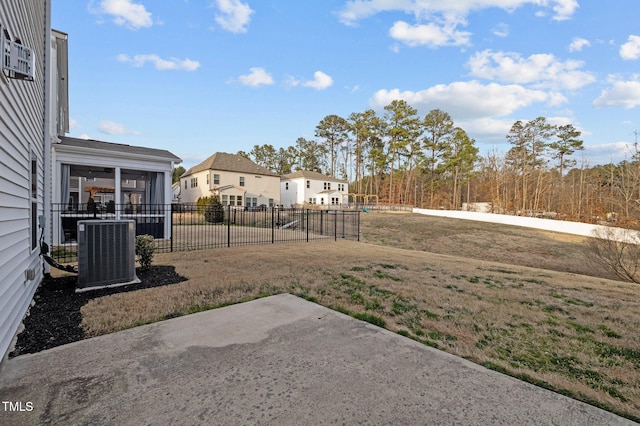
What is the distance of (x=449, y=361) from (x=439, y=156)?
136 feet

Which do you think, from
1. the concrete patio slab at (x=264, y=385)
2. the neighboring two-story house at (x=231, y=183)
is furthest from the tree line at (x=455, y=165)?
the concrete patio slab at (x=264, y=385)

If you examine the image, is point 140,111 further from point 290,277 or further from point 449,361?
point 449,361

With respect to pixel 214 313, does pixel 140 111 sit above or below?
above

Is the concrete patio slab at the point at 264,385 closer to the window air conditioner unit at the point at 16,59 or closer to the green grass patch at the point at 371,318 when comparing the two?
the green grass patch at the point at 371,318

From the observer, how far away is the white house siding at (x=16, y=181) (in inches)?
99.1

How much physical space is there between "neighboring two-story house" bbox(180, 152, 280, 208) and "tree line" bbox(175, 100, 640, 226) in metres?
11.3

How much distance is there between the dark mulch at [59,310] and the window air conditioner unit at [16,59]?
2440 mm

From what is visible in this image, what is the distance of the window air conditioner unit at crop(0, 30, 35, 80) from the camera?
2.41 meters

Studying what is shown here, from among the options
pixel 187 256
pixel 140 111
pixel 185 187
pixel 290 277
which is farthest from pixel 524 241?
pixel 185 187

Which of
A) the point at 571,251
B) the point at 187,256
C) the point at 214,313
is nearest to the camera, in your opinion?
the point at 214,313

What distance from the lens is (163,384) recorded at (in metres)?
2.03

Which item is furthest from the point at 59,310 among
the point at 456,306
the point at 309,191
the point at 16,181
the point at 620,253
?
the point at 309,191

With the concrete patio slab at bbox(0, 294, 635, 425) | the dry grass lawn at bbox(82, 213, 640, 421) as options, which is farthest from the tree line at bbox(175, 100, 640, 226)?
the concrete patio slab at bbox(0, 294, 635, 425)

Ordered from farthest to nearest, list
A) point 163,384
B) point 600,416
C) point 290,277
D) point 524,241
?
point 524,241
point 290,277
point 163,384
point 600,416
